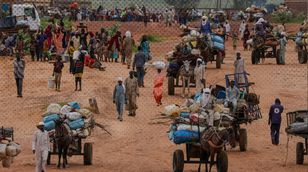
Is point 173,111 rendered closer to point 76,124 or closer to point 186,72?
point 76,124

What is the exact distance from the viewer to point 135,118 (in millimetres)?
23891

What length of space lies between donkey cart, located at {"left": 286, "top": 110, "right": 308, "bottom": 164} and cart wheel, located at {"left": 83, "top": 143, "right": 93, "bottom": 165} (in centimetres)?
345

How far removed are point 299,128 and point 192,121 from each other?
1.97 metres

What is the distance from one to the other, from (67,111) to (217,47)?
50.9 ft

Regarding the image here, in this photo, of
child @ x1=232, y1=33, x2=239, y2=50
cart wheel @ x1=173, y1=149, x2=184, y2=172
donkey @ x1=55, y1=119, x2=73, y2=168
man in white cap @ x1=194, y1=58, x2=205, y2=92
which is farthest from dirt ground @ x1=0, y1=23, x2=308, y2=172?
child @ x1=232, y1=33, x2=239, y2=50

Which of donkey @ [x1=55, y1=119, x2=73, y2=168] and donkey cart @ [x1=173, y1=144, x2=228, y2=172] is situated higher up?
donkey @ [x1=55, y1=119, x2=73, y2=168]

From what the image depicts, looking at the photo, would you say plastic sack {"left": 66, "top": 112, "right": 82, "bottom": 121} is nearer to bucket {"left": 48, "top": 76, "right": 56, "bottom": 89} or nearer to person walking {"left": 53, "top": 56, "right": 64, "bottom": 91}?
person walking {"left": 53, "top": 56, "right": 64, "bottom": 91}

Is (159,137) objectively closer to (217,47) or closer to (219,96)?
(219,96)

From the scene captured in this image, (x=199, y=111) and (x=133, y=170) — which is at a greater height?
(x=199, y=111)

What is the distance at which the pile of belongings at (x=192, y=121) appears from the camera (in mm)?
16203

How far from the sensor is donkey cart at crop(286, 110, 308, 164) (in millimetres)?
17062

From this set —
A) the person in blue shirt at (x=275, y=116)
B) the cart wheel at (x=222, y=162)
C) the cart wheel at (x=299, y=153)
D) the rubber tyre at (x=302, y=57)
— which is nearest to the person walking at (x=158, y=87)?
the person in blue shirt at (x=275, y=116)

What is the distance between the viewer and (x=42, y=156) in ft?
53.0

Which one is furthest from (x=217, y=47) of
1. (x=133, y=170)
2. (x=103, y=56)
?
(x=133, y=170)
